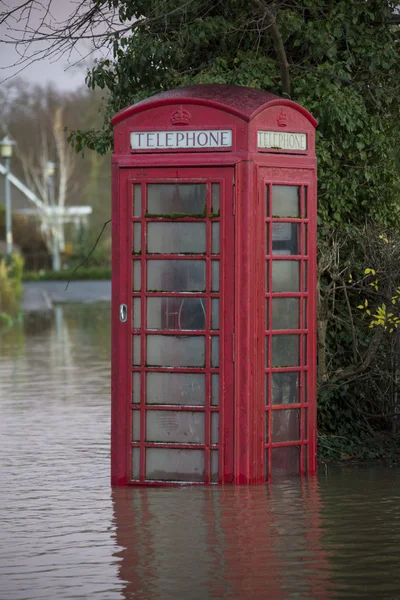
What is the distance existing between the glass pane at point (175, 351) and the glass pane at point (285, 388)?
1.92ft

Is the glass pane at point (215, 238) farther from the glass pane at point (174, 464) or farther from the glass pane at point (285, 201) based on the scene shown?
the glass pane at point (174, 464)

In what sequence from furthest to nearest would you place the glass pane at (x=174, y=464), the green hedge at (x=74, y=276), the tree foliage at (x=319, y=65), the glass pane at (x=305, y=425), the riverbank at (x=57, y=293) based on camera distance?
1. the green hedge at (x=74, y=276)
2. the riverbank at (x=57, y=293)
3. the tree foliage at (x=319, y=65)
4. the glass pane at (x=305, y=425)
5. the glass pane at (x=174, y=464)

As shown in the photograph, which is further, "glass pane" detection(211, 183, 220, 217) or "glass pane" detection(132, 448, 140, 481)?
"glass pane" detection(132, 448, 140, 481)

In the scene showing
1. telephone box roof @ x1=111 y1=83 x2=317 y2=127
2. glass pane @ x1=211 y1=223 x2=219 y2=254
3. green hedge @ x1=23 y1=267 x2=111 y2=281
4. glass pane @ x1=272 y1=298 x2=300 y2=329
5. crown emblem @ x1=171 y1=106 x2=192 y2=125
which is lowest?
glass pane @ x1=272 y1=298 x2=300 y2=329

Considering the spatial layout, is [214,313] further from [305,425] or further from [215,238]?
[305,425]

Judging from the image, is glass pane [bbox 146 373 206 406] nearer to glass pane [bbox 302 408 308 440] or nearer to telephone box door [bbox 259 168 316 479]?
telephone box door [bbox 259 168 316 479]

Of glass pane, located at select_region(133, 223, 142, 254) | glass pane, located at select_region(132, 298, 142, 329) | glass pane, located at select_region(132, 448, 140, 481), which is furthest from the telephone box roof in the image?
glass pane, located at select_region(132, 448, 140, 481)

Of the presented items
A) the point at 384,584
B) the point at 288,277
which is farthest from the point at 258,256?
the point at 384,584

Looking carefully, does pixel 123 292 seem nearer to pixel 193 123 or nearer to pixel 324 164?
pixel 193 123

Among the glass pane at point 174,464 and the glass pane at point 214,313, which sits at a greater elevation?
the glass pane at point 214,313

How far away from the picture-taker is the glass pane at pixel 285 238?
30.5ft

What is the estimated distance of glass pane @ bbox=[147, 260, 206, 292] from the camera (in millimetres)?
9109

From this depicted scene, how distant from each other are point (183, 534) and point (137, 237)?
233 cm

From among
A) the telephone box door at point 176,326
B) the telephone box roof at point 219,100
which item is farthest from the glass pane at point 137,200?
the telephone box roof at point 219,100
